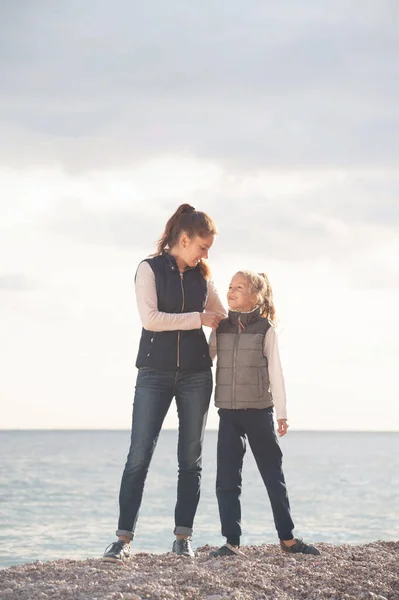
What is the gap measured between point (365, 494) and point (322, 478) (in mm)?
8661

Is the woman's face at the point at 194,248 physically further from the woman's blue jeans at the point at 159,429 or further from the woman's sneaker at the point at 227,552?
the woman's sneaker at the point at 227,552

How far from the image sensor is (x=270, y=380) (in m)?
5.89

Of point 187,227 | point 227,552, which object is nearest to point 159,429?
point 227,552

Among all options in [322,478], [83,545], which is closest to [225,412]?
[83,545]

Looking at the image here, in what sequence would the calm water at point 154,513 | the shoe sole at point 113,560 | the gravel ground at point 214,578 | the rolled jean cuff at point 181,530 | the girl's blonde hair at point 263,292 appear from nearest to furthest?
the gravel ground at point 214,578
the shoe sole at point 113,560
the rolled jean cuff at point 181,530
the girl's blonde hair at point 263,292
the calm water at point 154,513

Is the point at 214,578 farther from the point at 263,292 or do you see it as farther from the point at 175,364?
Answer: the point at 263,292

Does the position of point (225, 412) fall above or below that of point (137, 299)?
below

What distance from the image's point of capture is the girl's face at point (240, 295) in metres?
5.99

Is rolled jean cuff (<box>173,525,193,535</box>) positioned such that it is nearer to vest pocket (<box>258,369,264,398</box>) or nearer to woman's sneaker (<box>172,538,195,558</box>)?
woman's sneaker (<box>172,538,195,558</box>)

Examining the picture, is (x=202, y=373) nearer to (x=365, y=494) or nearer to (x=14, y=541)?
(x=14, y=541)

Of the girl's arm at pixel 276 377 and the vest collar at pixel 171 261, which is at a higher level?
the vest collar at pixel 171 261

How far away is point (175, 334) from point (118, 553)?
4.59 feet

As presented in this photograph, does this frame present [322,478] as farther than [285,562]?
Yes

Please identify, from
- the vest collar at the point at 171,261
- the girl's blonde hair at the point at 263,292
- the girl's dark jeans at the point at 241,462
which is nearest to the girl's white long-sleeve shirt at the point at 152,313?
the vest collar at the point at 171,261
